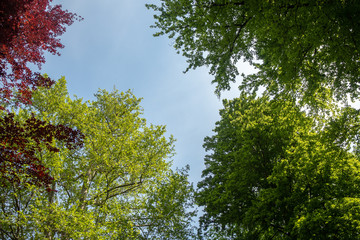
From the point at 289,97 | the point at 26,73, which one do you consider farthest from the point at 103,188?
the point at 289,97

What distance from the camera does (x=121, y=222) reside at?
27.4 feet

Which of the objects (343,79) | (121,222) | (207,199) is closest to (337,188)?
(343,79)

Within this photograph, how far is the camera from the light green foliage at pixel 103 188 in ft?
23.3

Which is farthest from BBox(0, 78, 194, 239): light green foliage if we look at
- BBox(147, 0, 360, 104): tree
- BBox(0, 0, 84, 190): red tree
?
BBox(147, 0, 360, 104): tree

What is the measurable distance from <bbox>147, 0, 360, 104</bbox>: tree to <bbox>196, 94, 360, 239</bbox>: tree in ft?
3.05

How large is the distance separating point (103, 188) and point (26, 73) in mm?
5234

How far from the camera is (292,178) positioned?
9.34 meters

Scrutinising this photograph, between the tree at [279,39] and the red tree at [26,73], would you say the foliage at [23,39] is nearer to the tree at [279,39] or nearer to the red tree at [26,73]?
the red tree at [26,73]

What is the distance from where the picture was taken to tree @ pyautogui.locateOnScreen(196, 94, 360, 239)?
729 cm

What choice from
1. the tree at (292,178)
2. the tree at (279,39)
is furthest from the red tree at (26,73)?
the tree at (292,178)

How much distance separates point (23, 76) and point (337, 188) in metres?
12.5

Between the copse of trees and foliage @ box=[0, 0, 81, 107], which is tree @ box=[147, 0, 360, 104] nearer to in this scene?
the copse of trees

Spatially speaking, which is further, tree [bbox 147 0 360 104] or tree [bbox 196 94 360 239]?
tree [bbox 196 94 360 239]

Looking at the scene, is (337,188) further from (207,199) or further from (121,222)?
(121,222)
